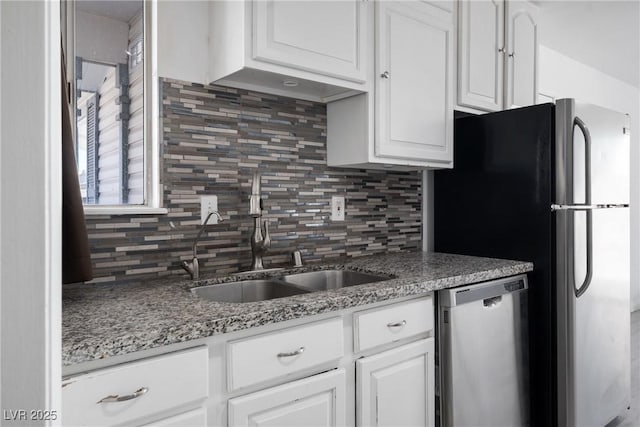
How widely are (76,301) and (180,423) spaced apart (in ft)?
1.72

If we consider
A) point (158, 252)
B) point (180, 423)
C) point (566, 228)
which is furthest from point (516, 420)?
point (158, 252)

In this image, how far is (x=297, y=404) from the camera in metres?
1.32

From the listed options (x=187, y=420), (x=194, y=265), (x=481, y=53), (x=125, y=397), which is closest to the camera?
(x=125, y=397)

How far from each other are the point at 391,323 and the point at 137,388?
877 mm

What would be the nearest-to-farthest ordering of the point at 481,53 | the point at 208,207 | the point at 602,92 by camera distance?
the point at 208,207 < the point at 481,53 < the point at 602,92

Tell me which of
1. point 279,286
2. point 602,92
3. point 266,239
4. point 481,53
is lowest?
point 279,286

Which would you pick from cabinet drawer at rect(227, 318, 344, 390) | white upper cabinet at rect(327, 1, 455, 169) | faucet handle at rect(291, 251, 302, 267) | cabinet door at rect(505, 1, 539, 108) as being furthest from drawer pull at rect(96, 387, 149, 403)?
cabinet door at rect(505, 1, 539, 108)

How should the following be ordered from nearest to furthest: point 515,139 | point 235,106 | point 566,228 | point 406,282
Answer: point 406,282 < point 235,106 < point 566,228 < point 515,139

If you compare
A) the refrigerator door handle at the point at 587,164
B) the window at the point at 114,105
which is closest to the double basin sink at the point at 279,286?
the window at the point at 114,105

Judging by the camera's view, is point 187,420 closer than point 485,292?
Yes

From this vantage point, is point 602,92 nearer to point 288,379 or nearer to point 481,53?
point 481,53

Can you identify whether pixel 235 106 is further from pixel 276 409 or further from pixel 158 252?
pixel 276 409

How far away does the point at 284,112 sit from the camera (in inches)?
81.7

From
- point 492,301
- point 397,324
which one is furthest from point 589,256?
Answer: point 397,324
